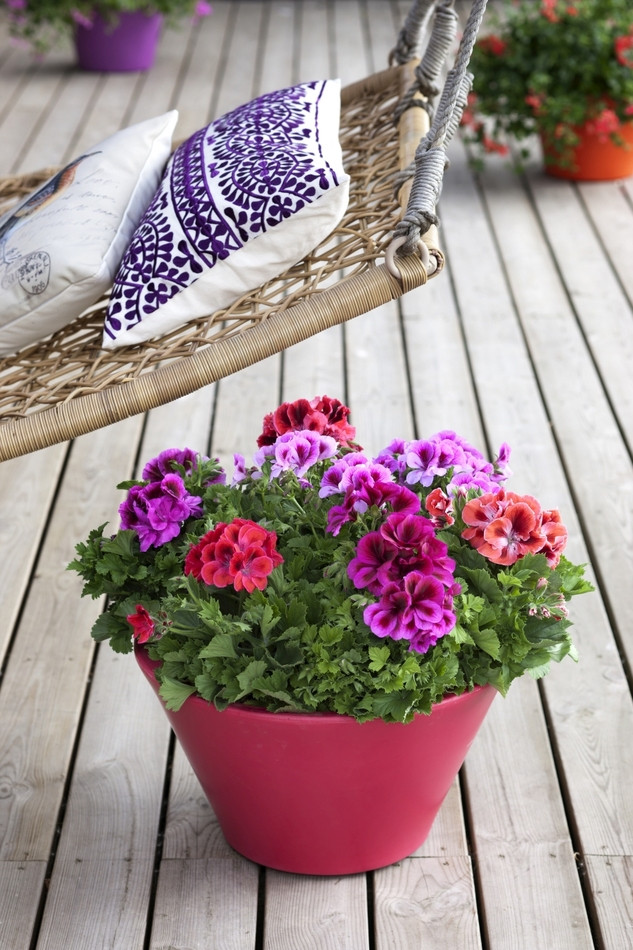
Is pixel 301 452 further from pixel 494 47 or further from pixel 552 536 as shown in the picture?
pixel 494 47

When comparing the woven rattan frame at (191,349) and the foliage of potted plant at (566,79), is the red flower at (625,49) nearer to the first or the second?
the foliage of potted plant at (566,79)

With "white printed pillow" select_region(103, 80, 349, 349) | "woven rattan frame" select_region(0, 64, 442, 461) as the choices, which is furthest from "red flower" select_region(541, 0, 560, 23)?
"white printed pillow" select_region(103, 80, 349, 349)

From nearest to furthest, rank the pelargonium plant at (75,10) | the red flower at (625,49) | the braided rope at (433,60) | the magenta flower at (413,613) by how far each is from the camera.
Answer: the magenta flower at (413,613)
the braided rope at (433,60)
the red flower at (625,49)
the pelargonium plant at (75,10)

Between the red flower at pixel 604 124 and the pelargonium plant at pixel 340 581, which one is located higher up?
the pelargonium plant at pixel 340 581

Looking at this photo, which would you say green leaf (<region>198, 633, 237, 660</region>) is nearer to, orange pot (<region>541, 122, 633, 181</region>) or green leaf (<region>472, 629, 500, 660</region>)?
green leaf (<region>472, 629, 500, 660</region>)

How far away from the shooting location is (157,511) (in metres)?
1.19

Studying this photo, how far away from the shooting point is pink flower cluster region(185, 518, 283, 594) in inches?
42.0

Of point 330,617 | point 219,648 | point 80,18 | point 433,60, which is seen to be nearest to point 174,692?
point 219,648

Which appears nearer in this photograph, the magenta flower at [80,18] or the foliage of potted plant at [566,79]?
the foliage of potted plant at [566,79]

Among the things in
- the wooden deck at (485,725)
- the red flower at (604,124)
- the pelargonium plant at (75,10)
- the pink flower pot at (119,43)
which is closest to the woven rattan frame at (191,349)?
the wooden deck at (485,725)

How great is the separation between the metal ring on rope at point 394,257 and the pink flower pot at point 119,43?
376 centimetres

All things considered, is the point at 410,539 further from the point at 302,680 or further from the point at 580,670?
the point at 580,670

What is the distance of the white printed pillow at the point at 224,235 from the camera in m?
1.22

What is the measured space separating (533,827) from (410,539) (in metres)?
0.53
